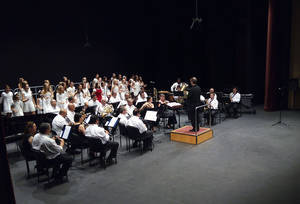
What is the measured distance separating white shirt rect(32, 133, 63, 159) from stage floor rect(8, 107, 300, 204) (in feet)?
2.30

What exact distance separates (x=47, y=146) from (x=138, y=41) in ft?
43.1

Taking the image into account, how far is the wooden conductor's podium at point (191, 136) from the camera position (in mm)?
7824

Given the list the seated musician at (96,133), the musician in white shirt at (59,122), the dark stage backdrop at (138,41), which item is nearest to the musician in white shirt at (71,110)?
the musician in white shirt at (59,122)

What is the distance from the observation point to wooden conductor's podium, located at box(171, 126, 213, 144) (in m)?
7.82

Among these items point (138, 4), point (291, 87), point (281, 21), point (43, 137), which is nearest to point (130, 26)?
point (138, 4)

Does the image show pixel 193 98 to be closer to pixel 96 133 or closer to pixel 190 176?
pixel 190 176

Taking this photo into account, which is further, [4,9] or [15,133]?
[4,9]

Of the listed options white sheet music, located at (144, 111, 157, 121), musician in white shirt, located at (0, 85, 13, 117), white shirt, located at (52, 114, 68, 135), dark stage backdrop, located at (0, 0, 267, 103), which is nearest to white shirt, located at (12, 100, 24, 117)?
musician in white shirt, located at (0, 85, 13, 117)

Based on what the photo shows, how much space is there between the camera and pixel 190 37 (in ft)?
50.9

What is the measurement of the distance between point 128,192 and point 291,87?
26.5ft

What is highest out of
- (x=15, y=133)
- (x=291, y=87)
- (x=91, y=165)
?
(x=291, y=87)

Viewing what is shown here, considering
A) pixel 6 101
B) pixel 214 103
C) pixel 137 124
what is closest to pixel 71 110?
pixel 137 124

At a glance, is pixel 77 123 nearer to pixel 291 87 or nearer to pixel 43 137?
pixel 43 137

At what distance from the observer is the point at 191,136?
785 centimetres
